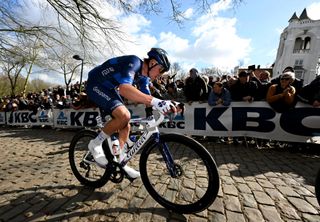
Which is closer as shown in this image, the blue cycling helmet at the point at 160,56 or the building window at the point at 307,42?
the blue cycling helmet at the point at 160,56

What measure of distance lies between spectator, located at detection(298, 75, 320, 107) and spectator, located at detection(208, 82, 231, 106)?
1.96 meters

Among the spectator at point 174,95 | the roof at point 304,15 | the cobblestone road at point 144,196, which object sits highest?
the roof at point 304,15

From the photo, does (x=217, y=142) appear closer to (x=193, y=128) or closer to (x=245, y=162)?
(x=193, y=128)

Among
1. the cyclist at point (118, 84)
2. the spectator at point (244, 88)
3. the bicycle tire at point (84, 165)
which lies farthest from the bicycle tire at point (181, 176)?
the spectator at point (244, 88)

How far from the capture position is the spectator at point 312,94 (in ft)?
19.1

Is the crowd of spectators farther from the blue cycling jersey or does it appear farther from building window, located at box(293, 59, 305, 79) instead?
building window, located at box(293, 59, 305, 79)

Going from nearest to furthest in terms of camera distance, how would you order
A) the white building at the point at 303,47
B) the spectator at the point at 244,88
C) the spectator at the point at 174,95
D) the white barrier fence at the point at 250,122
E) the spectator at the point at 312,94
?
the spectator at the point at 312,94
the white barrier fence at the point at 250,122
the spectator at the point at 244,88
the spectator at the point at 174,95
the white building at the point at 303,47

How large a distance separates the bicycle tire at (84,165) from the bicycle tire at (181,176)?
0.81 metres

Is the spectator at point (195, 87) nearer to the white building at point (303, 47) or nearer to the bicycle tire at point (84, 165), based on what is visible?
the bicycle tire at point (84, 165)

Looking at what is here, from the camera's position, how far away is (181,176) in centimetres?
290

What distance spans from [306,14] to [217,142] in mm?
67143

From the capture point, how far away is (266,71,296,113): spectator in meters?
5.89

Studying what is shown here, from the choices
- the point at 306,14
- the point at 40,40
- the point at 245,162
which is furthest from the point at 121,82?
the point at 306,14

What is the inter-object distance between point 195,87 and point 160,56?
496 cm
